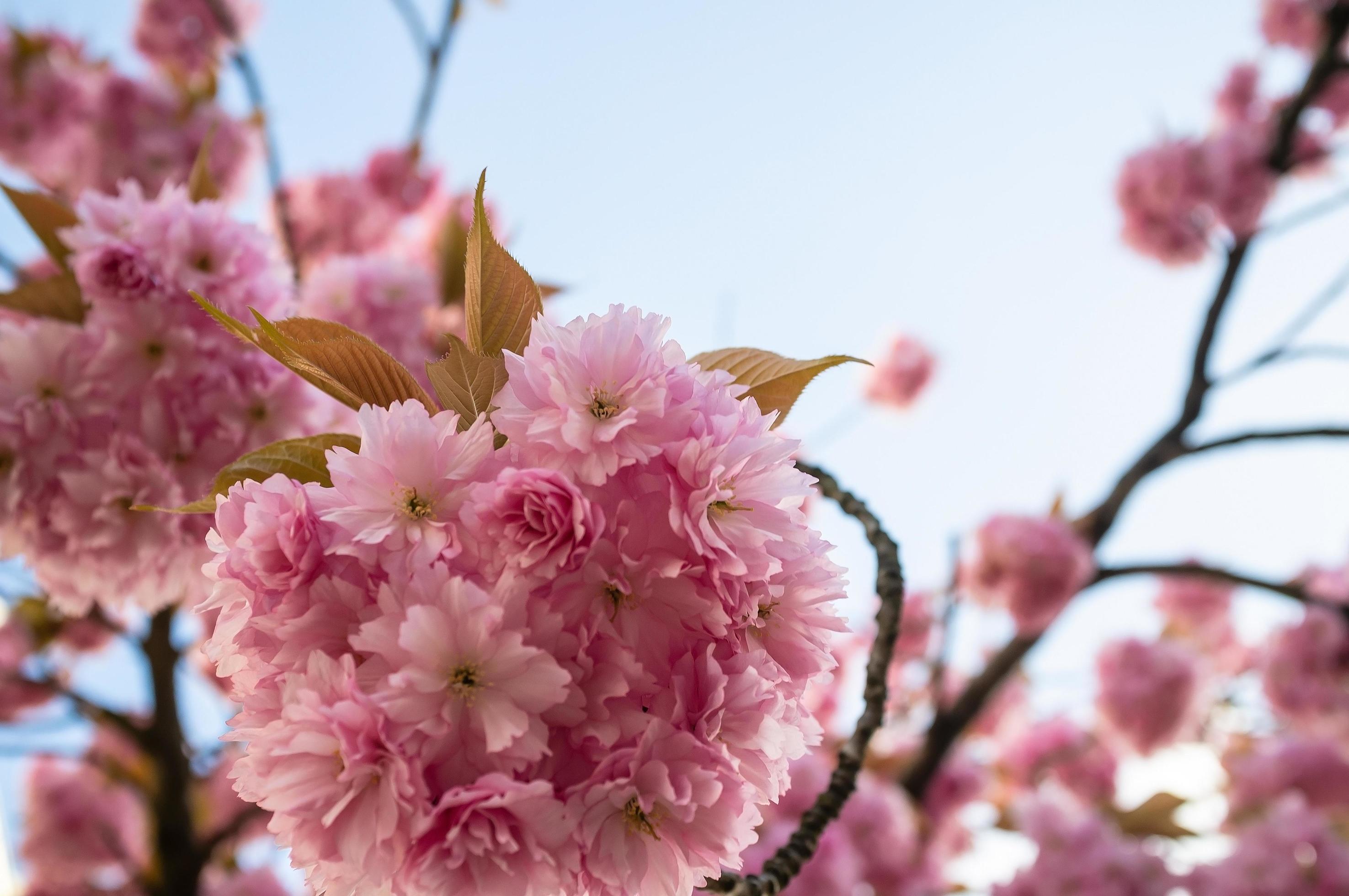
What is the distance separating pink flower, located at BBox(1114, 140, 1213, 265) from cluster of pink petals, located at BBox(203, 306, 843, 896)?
10.4 feet

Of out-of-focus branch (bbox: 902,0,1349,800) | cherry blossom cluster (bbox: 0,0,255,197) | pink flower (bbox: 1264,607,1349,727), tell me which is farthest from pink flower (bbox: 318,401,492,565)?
pink flower (bbox: 1264,607,1349,727)

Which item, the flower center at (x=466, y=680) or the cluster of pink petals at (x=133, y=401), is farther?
the cluster of pink petals at (x=133, y=401)

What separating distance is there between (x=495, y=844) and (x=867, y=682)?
376 mm

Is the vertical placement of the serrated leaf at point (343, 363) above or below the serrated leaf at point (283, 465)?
above

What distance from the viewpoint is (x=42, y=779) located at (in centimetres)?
275

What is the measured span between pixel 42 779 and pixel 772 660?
319 centimetres

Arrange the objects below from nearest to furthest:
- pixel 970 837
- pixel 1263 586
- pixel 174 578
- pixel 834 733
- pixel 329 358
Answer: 1. pixel 329 358
2. pixel 174 578
3. pixel 1263 586
4. pixel 970 837
5. pixel 834 733

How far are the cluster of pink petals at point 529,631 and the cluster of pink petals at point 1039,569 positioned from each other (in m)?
2.14

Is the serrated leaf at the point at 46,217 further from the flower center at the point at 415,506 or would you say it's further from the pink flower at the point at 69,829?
the pink flower at the point at 69,829

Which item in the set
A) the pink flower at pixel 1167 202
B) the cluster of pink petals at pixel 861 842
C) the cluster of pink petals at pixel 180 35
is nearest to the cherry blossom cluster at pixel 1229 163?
the pink flower at pixel 1167 202

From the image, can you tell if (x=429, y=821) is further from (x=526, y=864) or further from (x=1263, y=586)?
(x=1263, y=586)

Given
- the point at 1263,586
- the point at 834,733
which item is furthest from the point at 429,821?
the point at 834,733

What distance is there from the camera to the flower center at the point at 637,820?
0.39 m

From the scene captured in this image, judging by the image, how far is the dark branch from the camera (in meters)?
1.25
